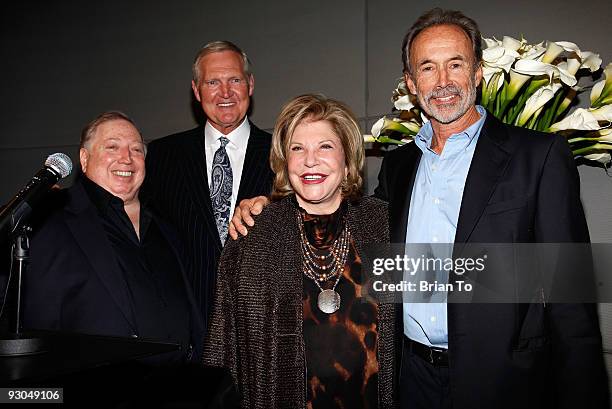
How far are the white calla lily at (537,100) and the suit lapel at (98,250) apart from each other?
1.78 meters

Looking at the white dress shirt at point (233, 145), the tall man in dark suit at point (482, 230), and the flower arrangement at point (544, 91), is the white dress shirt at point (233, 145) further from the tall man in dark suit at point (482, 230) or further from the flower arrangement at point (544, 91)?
the flower arrangement at point (544, 91)

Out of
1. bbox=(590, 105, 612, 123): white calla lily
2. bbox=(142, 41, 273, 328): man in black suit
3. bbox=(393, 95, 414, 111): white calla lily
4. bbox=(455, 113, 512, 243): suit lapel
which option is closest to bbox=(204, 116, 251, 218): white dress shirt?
bbox=(142, 41, 273, 328): man in black suit

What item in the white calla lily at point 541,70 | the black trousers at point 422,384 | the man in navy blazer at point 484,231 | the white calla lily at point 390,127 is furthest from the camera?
the white calla lily at point 390,127

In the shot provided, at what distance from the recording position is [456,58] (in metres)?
Answer: 1.97

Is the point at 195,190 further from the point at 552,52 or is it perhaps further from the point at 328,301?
the point at 552,52

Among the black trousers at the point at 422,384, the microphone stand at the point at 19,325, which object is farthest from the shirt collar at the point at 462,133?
the microphone stand at the point at 19,325

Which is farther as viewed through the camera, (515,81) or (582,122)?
(515,81)

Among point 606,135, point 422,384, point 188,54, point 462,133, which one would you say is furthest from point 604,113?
point 188,54

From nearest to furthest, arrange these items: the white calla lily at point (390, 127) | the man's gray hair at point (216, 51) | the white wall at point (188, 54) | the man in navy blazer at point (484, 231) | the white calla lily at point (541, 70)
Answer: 1. the man in navy blazer at point (484, 231)
2. the white calla lily at point (541, 70)
3. the white calla lily at point (390, 127)
4. the white wall at point (188, 54)
5. the man's gray hair at point (216, 51)

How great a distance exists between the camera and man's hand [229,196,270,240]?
2.05m

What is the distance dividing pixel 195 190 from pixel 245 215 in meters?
0.65

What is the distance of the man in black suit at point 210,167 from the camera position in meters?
2.55

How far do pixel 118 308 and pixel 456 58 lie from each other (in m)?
1.68

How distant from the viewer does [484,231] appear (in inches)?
69.1
